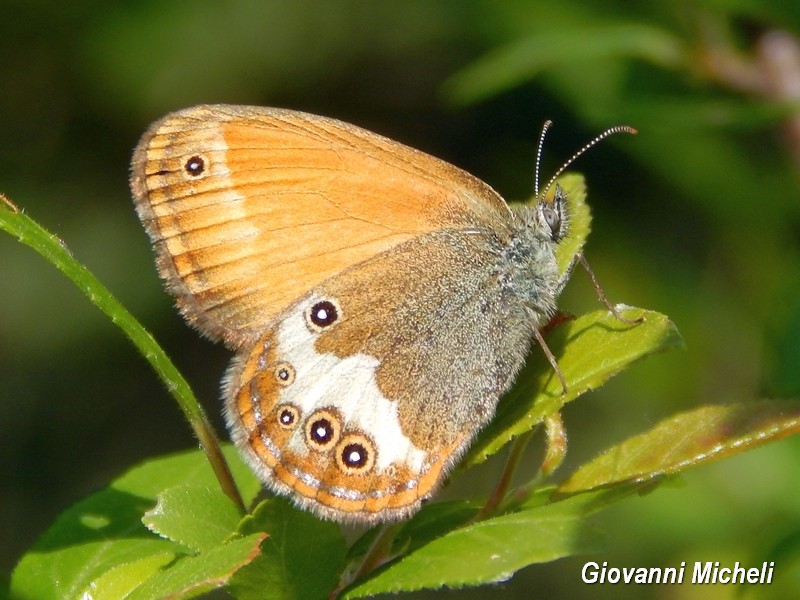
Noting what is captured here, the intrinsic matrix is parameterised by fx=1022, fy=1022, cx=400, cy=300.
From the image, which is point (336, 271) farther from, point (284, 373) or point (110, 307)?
point (110, 307)

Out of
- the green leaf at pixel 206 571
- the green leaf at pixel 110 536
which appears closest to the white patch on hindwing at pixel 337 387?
the green leaf at pixel 110 536

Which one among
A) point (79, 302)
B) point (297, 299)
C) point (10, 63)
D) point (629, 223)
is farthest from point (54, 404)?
point (297, 299)

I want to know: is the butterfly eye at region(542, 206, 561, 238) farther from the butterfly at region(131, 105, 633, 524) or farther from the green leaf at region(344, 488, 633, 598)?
the green leaf at region(344, 488, 633, 598)

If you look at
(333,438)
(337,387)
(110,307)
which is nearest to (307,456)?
(333,438)

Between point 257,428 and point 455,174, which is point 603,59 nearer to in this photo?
point 455,174

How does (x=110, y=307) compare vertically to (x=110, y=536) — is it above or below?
above
